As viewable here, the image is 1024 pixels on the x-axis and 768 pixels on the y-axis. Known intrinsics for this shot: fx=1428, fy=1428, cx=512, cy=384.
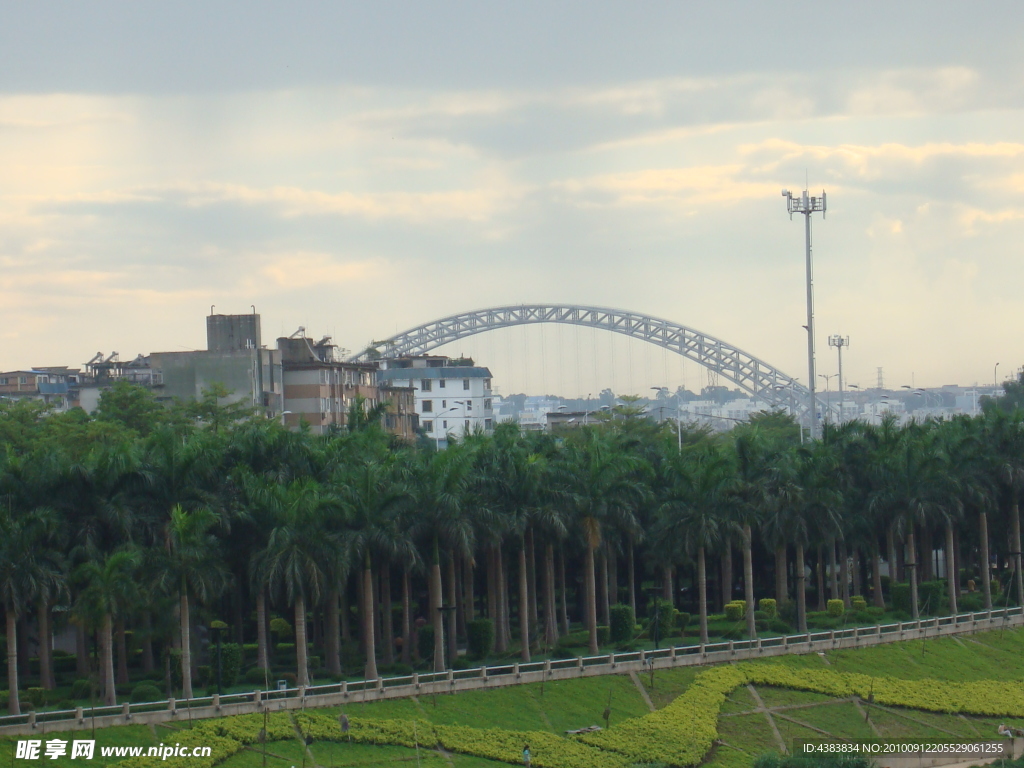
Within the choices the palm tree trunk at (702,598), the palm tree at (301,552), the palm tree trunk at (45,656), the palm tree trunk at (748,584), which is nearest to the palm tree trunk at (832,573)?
the palm tree trunk at (748,584)

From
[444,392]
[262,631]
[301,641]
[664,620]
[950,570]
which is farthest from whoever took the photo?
[444,392]

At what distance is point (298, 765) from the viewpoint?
46406 mm

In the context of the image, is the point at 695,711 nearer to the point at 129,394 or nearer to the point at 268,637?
the point at 268,637

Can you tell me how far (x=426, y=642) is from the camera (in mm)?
61062

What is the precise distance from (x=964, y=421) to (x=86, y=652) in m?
50.0

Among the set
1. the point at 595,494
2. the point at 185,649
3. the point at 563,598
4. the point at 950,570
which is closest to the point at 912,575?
the point at 950,570

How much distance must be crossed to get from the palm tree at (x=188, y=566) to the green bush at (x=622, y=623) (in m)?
20.0

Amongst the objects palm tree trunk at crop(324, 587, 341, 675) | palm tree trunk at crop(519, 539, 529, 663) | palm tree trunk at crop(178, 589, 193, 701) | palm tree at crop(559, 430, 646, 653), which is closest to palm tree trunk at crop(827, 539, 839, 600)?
→ palm tree at crop(559, 430, 646, 653)

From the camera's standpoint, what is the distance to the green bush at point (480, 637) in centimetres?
6156

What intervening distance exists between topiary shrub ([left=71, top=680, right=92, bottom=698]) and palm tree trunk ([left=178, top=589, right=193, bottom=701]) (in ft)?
11.3

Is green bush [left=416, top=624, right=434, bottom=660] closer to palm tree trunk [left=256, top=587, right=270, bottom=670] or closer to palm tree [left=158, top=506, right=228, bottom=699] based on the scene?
palm tree trunk [left=256, top=587, right=270, bottom=670]

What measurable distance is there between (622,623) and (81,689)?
81.3 feet

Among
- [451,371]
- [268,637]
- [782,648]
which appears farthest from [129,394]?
[451,371]

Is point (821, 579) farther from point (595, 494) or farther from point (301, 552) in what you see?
point (301, 552)
